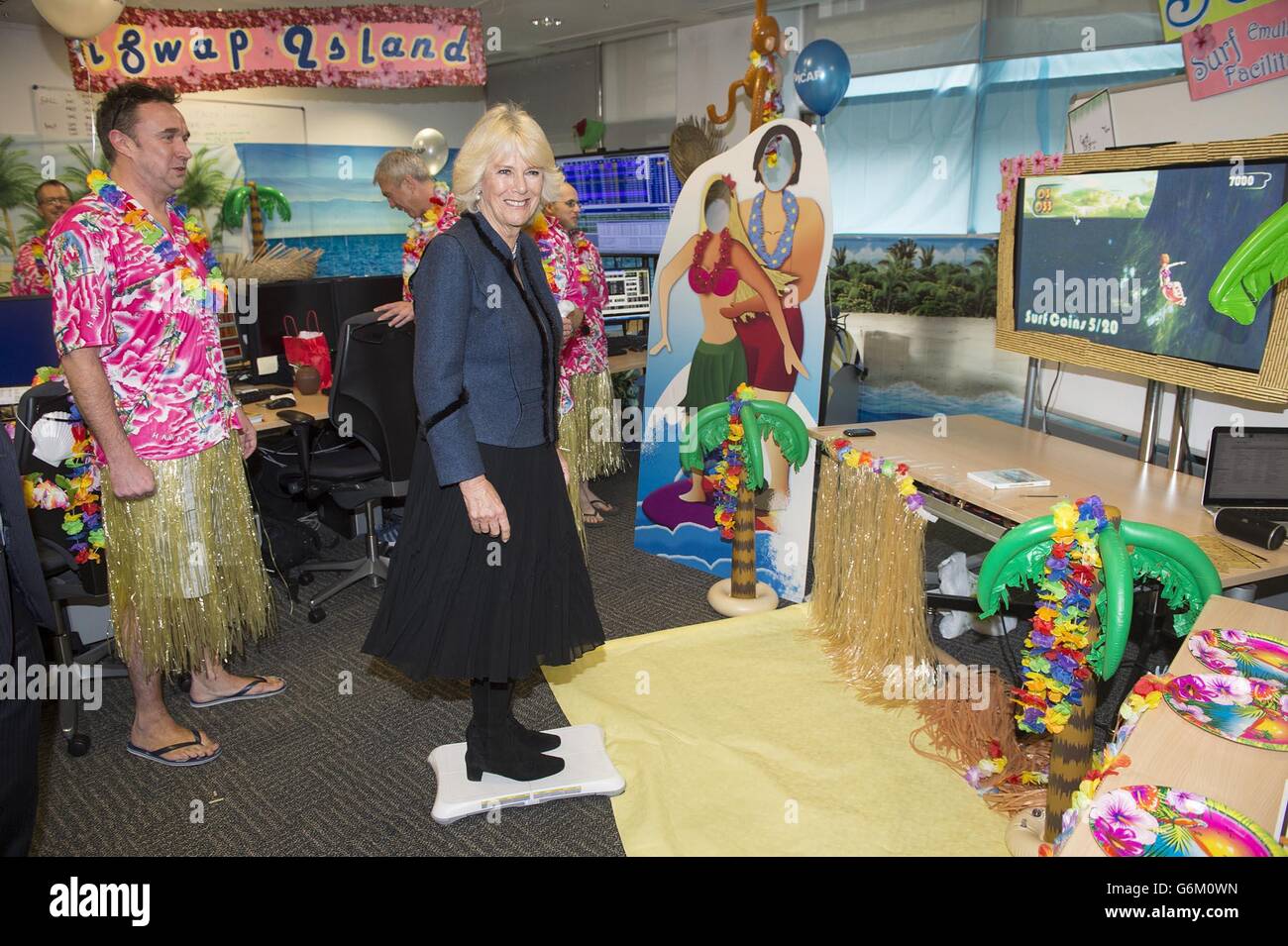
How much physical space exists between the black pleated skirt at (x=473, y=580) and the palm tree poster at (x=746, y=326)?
1514 millimetres

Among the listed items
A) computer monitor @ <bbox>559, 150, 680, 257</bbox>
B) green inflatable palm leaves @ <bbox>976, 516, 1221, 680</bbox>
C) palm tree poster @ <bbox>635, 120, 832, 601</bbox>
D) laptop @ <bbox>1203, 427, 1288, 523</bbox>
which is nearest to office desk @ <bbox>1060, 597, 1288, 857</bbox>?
green inflatable palm leaves @ <bbox>976, 516, 1221, 680</bbox>

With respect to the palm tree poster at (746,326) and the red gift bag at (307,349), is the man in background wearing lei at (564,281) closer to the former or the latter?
the palm tree poster at (746,326)

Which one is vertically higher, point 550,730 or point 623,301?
point 623,301

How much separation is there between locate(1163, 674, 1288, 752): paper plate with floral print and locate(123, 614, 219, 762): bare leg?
95.2 inches

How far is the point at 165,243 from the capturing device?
2.29m

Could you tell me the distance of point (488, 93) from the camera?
9023 millimetres

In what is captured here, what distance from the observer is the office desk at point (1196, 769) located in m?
1.25

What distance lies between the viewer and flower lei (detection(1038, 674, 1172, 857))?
1.29 meters

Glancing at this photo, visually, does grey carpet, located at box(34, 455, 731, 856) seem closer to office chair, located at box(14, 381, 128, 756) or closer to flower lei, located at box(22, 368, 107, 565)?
office chair, located at box(14, 381, 128, 756)

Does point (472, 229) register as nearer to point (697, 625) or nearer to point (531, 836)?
point (531, 836)

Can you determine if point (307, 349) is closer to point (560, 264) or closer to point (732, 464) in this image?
point (560, 264)

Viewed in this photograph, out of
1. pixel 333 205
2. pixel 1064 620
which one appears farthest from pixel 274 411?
pixel 333 205
